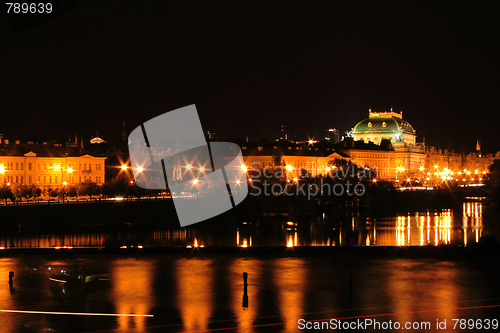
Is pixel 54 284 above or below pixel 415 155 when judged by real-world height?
below

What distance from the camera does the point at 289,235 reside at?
152 ft

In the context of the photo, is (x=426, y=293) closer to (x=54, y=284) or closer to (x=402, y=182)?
(x=54, y=284)

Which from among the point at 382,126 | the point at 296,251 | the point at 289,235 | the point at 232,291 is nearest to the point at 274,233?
the point at 289,235

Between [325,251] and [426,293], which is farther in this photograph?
[325,251]

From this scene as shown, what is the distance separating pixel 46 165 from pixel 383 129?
353 ft

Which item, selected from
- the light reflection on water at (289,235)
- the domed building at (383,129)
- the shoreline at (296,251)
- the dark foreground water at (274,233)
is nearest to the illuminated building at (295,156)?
the domed building at (383,129)

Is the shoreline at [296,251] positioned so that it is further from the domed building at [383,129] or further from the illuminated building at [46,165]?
the domed building at [383,129]

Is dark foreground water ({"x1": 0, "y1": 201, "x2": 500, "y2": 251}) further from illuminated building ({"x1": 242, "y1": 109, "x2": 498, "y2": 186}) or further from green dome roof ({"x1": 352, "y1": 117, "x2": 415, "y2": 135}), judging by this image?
green dome roof ({"x1": 352, "y1": 117, "x2": 415, "y2": 135})

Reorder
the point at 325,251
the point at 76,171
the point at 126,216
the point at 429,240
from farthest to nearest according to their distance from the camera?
the point at 76,171 → the point at 126,216 → the point at 429,240 → the point at 325,251

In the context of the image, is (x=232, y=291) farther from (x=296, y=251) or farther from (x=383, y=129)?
(x=383, y=129)

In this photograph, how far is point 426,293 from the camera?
704 inches

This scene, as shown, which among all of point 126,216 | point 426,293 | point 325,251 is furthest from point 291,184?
point 426,293

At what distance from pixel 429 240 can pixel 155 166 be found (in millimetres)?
53125

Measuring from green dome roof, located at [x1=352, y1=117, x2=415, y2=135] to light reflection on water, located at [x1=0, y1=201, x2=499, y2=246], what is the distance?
10925 centimetres
